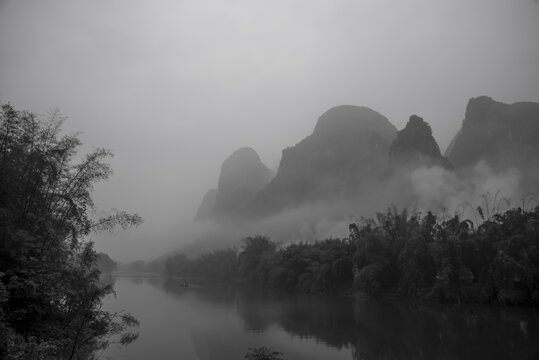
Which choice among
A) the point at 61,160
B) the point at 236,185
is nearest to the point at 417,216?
the point at 61,160

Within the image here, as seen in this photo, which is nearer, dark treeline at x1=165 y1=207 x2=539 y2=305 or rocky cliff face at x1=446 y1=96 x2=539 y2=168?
dark treeline at x1=165 y1=207 x2=539 y2=305

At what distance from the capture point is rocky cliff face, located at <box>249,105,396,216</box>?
380 ft

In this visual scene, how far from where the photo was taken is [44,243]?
10.6 metres

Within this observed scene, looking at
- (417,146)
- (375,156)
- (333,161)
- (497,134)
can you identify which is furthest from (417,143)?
(333,161)

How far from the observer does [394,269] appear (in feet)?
126

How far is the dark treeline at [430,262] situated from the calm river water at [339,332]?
7.79 feet

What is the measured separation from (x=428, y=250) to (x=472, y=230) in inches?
230

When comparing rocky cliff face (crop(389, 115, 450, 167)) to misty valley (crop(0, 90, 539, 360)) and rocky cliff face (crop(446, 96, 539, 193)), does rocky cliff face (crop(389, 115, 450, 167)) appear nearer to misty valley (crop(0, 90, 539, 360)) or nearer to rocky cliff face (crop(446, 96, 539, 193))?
misty valley (crop(0, 90, 539, 360))

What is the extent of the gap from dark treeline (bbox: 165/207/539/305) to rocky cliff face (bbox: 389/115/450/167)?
139 ft

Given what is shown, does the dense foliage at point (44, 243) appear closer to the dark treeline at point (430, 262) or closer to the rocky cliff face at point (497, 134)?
the dark treeline at point (430, 262)

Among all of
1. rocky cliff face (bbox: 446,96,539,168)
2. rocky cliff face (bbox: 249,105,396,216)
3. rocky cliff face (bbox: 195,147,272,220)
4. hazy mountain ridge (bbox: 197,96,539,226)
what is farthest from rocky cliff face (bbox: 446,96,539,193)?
rocky cliff face (bbox: 195,147,272,220)

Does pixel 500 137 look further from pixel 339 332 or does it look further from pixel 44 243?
pixel 44 243

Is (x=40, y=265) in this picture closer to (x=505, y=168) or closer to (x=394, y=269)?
(x=394, y=269)

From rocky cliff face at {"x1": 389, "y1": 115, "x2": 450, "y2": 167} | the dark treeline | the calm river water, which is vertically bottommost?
the calm river water
